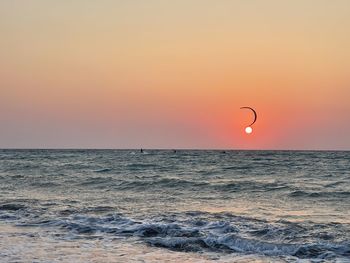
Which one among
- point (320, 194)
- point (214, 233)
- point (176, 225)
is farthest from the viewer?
point (320, 194)

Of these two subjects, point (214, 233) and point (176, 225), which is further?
point (176, 225)

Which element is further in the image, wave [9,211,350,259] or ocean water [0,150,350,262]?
wave [9,211,350,259]

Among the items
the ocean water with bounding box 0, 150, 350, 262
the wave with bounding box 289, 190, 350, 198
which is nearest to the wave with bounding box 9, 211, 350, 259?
the ocean water with bounding box 0, 150, 350, 262

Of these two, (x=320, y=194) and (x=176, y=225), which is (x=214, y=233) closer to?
(x=176, y=225)

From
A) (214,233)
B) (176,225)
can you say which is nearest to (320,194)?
(176,225)

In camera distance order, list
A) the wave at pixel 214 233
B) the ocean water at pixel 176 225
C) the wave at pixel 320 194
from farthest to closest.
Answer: the wave at pixel 320 194 → the wave at pixel 214 233 → the ocean water at pixel 176 225

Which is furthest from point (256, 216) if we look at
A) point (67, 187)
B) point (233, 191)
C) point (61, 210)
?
point (67, 187)

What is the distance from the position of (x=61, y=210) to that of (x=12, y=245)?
6941 mm

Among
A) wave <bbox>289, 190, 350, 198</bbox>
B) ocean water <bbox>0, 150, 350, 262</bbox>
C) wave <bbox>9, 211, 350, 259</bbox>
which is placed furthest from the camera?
wave <bbox>289, 190, 350, 198</bbox>

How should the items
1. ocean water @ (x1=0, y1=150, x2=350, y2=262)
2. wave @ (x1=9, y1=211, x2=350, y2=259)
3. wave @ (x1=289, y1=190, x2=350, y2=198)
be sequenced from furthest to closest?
wave @ (x1=289, y1=190, x2=350, y2=198)
wave @ (x1=9, y1=211, x2=350, y2=259)
ocean water @ (x1=0, y1=150, x2=350, y2=262)

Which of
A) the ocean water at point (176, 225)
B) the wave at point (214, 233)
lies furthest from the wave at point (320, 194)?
the wave at point (214, 233)

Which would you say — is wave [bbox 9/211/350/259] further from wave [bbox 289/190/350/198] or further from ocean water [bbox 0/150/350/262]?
wave [bbox 289/190/350/198]

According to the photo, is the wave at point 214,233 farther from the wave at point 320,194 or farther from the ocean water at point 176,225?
the wave at point 320,194

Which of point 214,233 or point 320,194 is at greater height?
point 320,194
